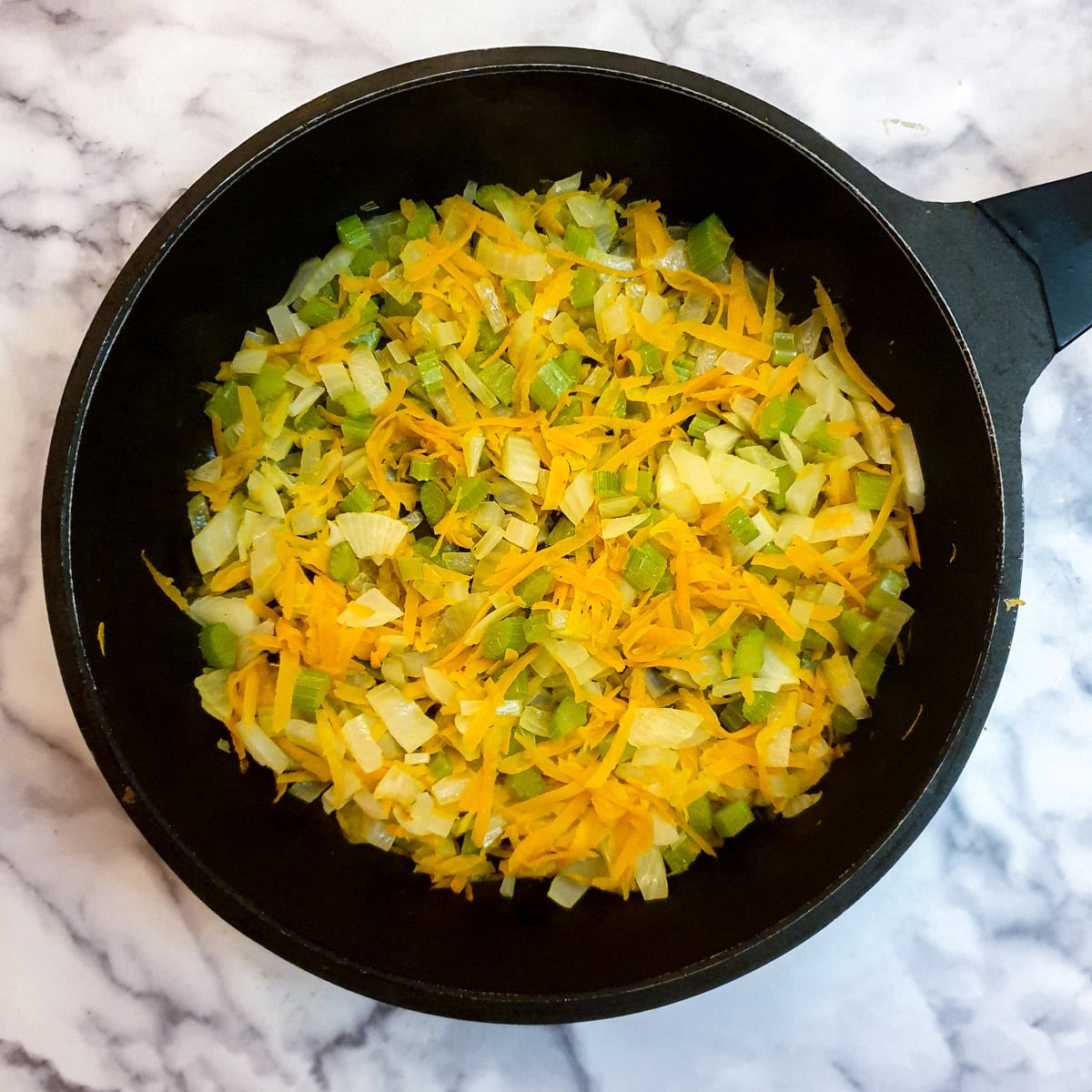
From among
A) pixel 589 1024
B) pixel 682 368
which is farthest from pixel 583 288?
pixel 589 1024

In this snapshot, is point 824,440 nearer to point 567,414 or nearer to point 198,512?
point 567,414

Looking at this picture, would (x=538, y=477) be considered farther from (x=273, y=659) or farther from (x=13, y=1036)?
(x=13, y=1036)

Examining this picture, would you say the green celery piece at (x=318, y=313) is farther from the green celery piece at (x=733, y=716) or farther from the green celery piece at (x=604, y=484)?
the green celery piece at (x=733, y=716)

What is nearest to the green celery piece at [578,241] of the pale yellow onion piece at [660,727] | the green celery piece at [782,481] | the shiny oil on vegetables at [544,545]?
the shiny oil on vegetables at [544,545]

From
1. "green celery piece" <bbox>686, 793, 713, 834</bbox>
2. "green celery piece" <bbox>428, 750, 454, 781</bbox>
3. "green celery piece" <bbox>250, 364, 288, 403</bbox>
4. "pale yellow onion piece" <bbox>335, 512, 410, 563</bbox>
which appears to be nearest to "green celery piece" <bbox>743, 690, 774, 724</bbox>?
"green celery piece" <bbox>686, 793, 713, 834</bbox>

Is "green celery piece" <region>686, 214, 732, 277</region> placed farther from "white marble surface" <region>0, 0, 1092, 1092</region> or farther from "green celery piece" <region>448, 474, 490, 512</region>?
"green celery piece" <region>448, 474, 490, 512</region>
